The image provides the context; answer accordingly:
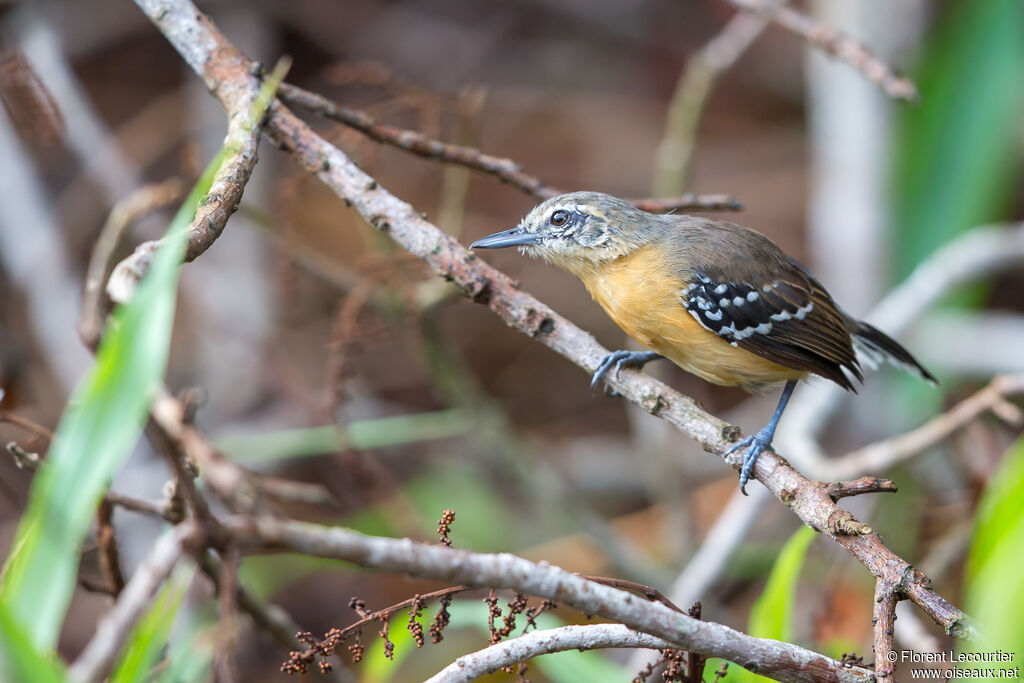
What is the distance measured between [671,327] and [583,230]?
57 cm

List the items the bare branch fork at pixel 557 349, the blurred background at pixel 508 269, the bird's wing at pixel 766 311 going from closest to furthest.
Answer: the bare branch fork at pixel 557 349 → the bird's wing at pixel 766 311 → the blurred background at pixel 508 269

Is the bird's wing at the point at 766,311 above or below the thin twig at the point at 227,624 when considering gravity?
above

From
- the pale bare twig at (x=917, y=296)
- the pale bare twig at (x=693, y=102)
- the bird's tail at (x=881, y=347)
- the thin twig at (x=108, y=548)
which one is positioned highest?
the pale bare twig at (x=693, y=102)

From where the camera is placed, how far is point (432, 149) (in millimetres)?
2611

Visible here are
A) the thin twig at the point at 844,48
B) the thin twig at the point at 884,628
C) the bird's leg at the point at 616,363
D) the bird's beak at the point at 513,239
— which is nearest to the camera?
the thin twig at the point at 884,628

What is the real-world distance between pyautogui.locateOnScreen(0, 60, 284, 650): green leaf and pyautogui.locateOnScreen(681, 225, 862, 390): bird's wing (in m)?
2.28

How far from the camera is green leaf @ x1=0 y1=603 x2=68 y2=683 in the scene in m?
1.12

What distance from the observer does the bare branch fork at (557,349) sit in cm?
132

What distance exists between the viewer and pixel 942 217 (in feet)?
19.1

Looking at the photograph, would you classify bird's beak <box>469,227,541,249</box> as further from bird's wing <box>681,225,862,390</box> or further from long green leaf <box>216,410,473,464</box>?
long green leaf <box>216,410,473,464</box>

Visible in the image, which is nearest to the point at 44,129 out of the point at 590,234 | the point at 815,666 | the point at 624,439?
the point at 590,234

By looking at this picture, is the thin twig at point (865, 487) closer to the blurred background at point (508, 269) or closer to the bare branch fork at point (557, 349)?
the bare branch fork at point (557, 349)

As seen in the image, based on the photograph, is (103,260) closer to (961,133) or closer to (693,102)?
(693,102)

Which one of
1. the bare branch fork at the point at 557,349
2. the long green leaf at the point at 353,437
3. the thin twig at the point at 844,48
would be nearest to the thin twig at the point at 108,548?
the bare branch fork at the point at 557,349
